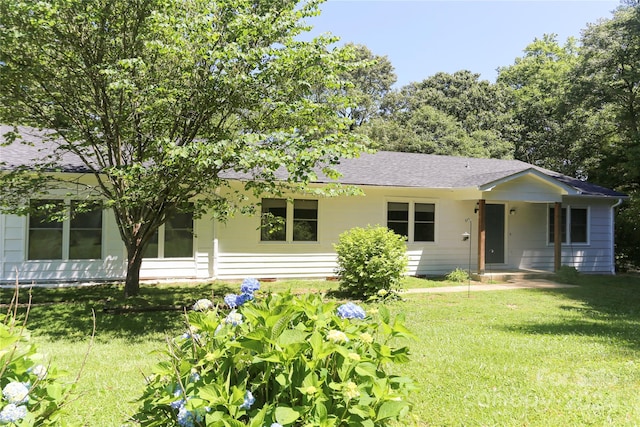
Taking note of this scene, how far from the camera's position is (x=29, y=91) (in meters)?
6.94

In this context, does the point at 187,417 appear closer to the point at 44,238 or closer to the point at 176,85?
the point at 176,85

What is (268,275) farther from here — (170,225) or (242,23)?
(242,23)

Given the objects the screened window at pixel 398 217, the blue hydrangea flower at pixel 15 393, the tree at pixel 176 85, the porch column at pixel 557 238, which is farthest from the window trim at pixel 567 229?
the blue hydrangea flower at pixel 15 393

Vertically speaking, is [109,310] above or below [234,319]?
below

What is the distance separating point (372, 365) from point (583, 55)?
71.6 ft

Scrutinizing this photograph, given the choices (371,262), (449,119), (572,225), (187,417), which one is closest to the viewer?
(187,417)

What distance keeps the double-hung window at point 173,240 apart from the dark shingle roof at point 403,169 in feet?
6.01

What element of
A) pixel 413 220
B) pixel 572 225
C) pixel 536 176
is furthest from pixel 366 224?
pixel 572 225

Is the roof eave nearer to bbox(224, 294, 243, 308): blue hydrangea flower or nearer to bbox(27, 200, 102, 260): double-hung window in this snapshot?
bbox(27, 200, 102, 260): double-hung window

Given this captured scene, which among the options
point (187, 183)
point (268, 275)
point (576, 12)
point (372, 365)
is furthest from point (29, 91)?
point (576, 12)

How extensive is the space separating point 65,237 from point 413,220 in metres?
9.51

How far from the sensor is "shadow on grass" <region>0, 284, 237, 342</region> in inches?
244

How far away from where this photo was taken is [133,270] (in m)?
8.26

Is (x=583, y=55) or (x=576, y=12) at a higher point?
(x=583, y=55)
